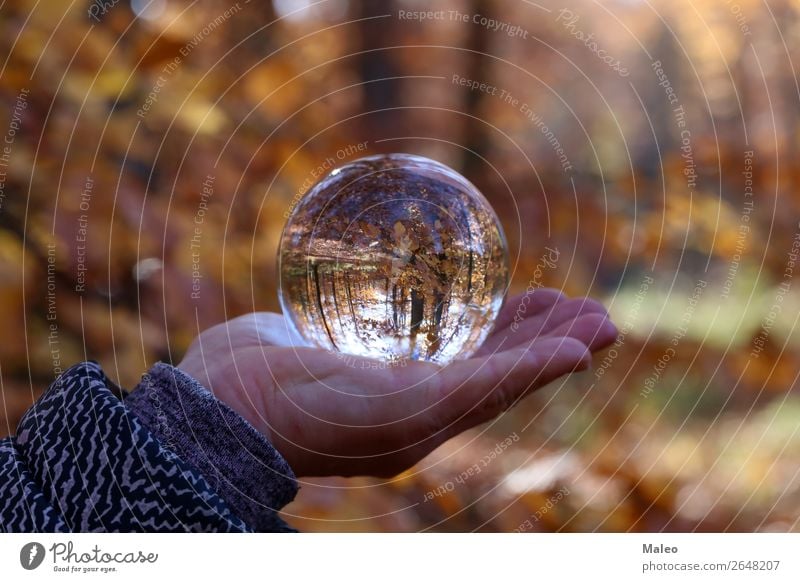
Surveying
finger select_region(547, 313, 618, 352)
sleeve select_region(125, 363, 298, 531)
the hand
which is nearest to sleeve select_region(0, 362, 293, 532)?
sleeve select_region(125, 363, 298, 531)

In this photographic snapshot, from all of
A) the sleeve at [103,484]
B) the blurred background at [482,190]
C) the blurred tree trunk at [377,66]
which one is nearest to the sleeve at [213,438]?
the sleeve at [103,484]

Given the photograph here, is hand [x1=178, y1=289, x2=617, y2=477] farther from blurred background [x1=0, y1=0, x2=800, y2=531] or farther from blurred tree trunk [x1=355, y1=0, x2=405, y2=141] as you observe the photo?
blurred tree trunk [x1=355, y1=0, x2=405, y2=141]

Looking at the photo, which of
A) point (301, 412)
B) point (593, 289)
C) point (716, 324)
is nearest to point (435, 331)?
point (301, 412)

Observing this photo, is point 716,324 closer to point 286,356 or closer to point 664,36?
point 664,36
